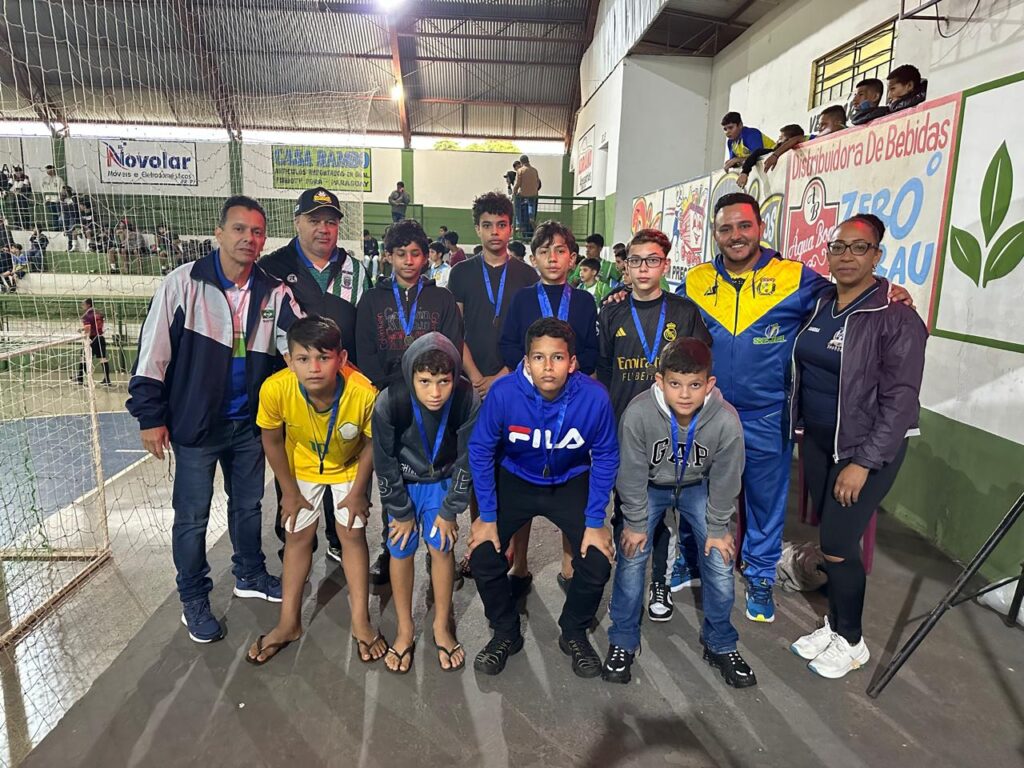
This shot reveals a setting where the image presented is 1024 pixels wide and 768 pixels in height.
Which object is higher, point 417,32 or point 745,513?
point 417,32

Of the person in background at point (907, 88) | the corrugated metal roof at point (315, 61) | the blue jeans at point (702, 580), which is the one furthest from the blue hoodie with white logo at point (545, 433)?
the corrugated metal roof at point (315, 61)

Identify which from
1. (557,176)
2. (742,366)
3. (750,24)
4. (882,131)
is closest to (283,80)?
(557,176)

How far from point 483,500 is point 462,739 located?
0.84 meters

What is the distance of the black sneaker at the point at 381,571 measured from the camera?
130 inches

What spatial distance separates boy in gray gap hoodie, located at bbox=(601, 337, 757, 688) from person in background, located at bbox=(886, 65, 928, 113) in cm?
313

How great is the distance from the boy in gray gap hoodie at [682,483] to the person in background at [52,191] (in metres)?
12.8

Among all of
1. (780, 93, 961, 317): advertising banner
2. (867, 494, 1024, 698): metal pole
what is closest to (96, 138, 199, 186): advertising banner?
(780, 93, 961, 317): advertising banner

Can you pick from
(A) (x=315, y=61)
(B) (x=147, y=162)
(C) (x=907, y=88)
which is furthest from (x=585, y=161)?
(C) (x=907, y=88)

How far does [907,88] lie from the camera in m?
4.24

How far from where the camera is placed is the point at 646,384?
9.47 feet

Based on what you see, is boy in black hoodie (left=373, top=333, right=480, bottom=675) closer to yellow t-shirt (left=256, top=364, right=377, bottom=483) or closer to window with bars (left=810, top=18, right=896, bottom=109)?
yellow t-shirt (left=256, top=364, right=377, bottom=483)

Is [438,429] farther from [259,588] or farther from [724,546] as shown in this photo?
[259,588]

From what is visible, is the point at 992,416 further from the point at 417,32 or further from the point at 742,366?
the point at 417,32

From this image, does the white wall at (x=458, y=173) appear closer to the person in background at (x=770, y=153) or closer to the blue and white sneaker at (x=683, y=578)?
the person in background at (x=770, y=153)
